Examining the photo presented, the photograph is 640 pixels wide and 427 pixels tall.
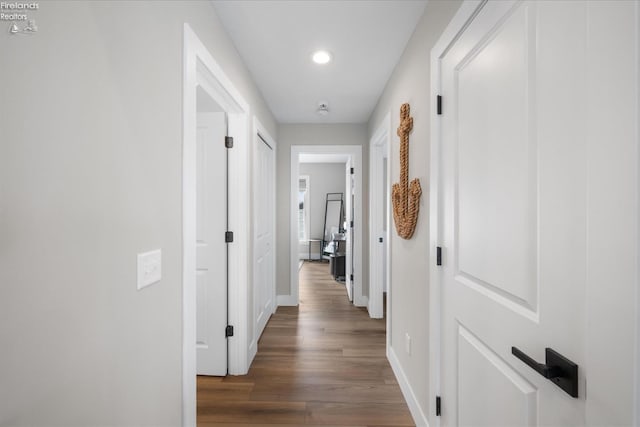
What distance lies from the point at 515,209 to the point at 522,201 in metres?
0.04

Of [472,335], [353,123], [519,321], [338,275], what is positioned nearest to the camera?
[519,321]

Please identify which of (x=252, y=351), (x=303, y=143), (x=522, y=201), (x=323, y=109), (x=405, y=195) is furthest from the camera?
(x=303, y=143)

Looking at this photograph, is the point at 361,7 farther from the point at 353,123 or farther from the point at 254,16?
the point at 353,123

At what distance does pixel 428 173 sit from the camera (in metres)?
1.63

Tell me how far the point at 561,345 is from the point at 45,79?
1.36m

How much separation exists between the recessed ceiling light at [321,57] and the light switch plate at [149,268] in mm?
1790

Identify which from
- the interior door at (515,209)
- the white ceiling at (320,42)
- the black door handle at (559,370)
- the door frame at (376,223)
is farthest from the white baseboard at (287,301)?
the black door handle at (559,370)

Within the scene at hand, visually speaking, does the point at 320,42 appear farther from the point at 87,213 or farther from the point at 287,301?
the point at 287,301

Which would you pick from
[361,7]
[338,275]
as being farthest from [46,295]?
[338,275]

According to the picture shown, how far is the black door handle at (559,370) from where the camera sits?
0.70 m

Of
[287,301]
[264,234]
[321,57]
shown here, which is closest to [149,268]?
[321,57]

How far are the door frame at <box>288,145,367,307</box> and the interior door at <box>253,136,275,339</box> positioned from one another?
0.34 metres

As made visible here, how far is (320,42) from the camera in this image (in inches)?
81.3

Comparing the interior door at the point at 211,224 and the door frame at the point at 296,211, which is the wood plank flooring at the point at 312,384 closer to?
the interior door at the point at 211,224
